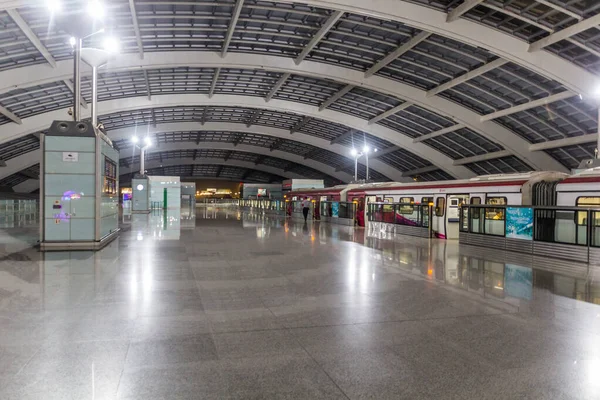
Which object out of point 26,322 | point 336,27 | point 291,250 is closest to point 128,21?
point 336,27

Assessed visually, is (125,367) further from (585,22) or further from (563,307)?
(585,22)

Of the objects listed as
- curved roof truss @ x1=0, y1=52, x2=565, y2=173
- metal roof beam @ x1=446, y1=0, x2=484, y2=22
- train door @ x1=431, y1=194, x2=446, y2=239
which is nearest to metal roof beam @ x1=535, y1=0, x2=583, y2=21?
metal roof beam @ x1=446, y1=0, x2=484, y2=22

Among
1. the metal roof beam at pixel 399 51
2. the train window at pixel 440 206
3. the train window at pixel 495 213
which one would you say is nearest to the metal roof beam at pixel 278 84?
the metal roof beam at pixel 399 51

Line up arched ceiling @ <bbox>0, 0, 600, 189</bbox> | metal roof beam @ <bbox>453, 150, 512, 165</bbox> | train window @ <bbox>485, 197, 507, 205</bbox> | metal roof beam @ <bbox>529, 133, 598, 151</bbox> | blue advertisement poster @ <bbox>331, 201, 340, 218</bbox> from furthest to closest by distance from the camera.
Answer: metal roof beam @ <bbox>453, 150, 512, 165</bbox>
metal roof beam @ <bbox>529, 133, 598, 151</bbox>
blue advertisement poster @ <bbox>331, 201, 340, 218</bbox>
arched ceiling @ <bbox>0, 0, 600, 189</bbox>
train window @ <bbox>485, 197, 507, 205</bbox>

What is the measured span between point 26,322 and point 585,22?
25804 millimetres

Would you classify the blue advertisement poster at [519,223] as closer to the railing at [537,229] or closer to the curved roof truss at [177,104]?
the railing at [537,229]

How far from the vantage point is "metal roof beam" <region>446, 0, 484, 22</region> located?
21.4m

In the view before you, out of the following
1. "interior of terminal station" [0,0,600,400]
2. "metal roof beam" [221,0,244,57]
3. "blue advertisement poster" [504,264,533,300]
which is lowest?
"blue advertisement poster" [504,264,533,300]

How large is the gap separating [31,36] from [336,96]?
2484cm

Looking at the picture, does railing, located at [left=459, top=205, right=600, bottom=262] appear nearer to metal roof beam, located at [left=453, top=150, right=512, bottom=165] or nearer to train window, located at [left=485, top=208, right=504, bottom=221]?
train window, located at [left=485, top=208, right=504, bottom=221]

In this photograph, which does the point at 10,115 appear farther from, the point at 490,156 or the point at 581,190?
the point at 490,156

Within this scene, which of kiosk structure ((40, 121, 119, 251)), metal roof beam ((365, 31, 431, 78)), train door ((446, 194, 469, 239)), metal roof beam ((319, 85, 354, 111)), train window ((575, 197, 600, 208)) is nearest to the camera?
kiosk structure ((40, 121, 119, 251))

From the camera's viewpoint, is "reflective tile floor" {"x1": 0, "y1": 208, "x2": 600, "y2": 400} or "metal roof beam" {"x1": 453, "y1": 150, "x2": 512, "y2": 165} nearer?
"reflective tile floor" {"x1": 0, "y1": 208, "x2": 600, "y2": 400}

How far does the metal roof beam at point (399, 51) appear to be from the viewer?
25.9 metres
